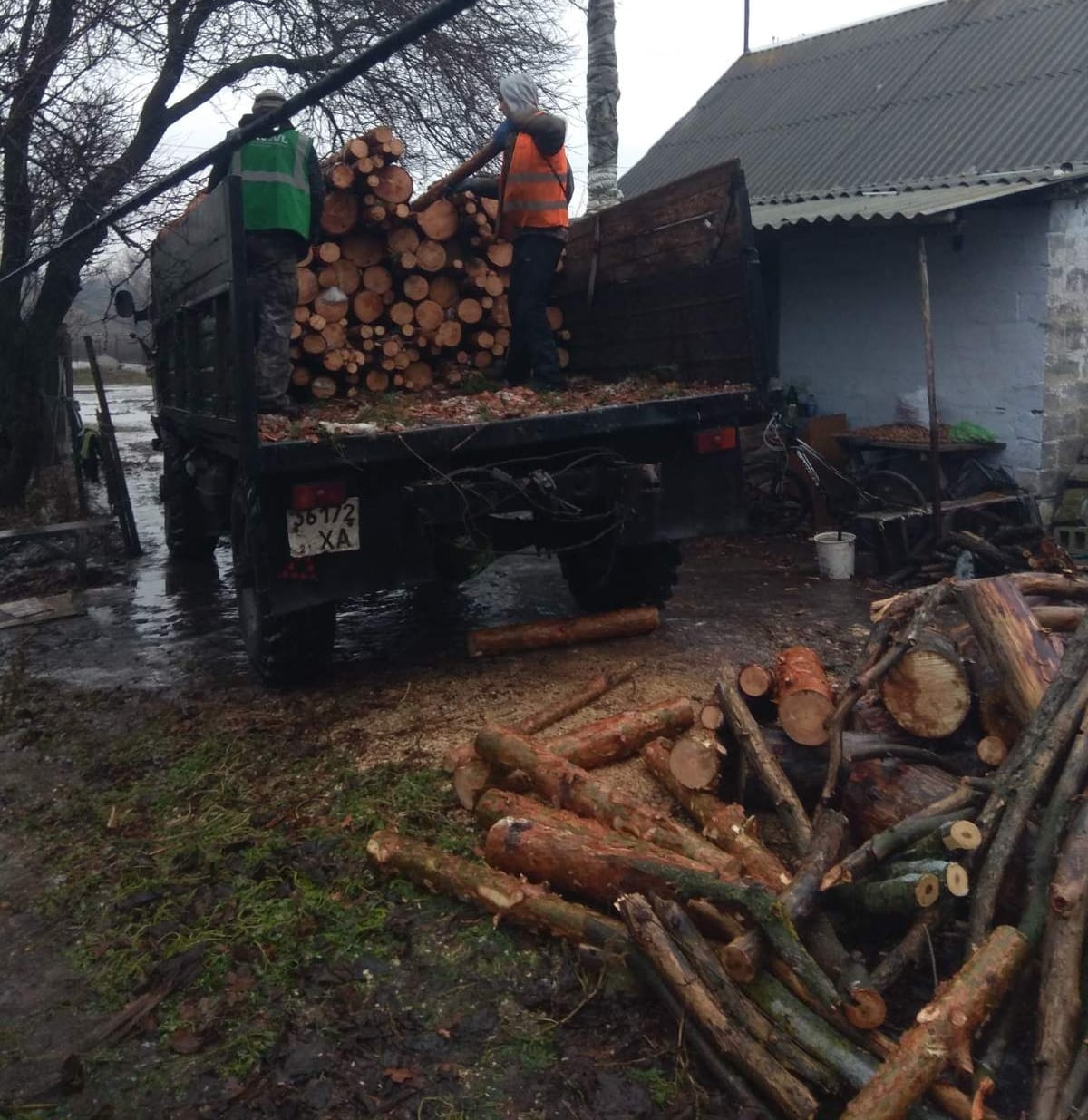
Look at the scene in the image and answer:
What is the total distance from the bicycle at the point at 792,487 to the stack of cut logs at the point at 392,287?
2.88 metres

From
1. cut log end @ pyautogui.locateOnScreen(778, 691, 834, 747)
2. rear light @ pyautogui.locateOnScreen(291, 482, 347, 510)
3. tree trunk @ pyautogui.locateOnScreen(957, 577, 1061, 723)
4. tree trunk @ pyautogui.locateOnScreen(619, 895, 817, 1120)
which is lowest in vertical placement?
tree trunk @ pyautogui.locateOnScreen(619, 895, 817, 1120)

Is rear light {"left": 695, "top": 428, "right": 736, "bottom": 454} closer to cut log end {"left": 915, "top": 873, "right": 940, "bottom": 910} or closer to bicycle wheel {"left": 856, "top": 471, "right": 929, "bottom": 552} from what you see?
bicycle wheel {"left": 856, "top": 471, "right": 929, "bottom": 552}

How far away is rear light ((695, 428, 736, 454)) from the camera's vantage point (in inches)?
226

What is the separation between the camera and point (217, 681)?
5777 mm

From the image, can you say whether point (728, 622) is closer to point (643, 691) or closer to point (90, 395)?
point (643, 691)

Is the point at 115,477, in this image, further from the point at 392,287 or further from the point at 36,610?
the point at 392,287

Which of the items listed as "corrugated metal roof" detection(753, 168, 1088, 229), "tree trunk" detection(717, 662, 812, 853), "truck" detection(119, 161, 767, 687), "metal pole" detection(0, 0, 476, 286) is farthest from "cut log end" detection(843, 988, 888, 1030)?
"corrugated metal roof" detection(753, 168, 1088, 229)

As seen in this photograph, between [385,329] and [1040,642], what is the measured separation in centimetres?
458

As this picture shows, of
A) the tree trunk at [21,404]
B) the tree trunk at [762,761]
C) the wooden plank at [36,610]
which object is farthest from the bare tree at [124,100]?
the tree trunk at [762,761]

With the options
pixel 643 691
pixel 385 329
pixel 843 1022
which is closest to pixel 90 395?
pixel 385 329

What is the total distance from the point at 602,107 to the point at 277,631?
7.63 meters

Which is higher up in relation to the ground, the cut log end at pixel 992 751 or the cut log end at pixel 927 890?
the cut log end at pixel 992 751

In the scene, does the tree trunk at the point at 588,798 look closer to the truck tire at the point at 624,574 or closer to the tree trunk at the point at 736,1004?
the tree trunk at the point at 736,1004

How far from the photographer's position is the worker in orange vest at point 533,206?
6.08m
